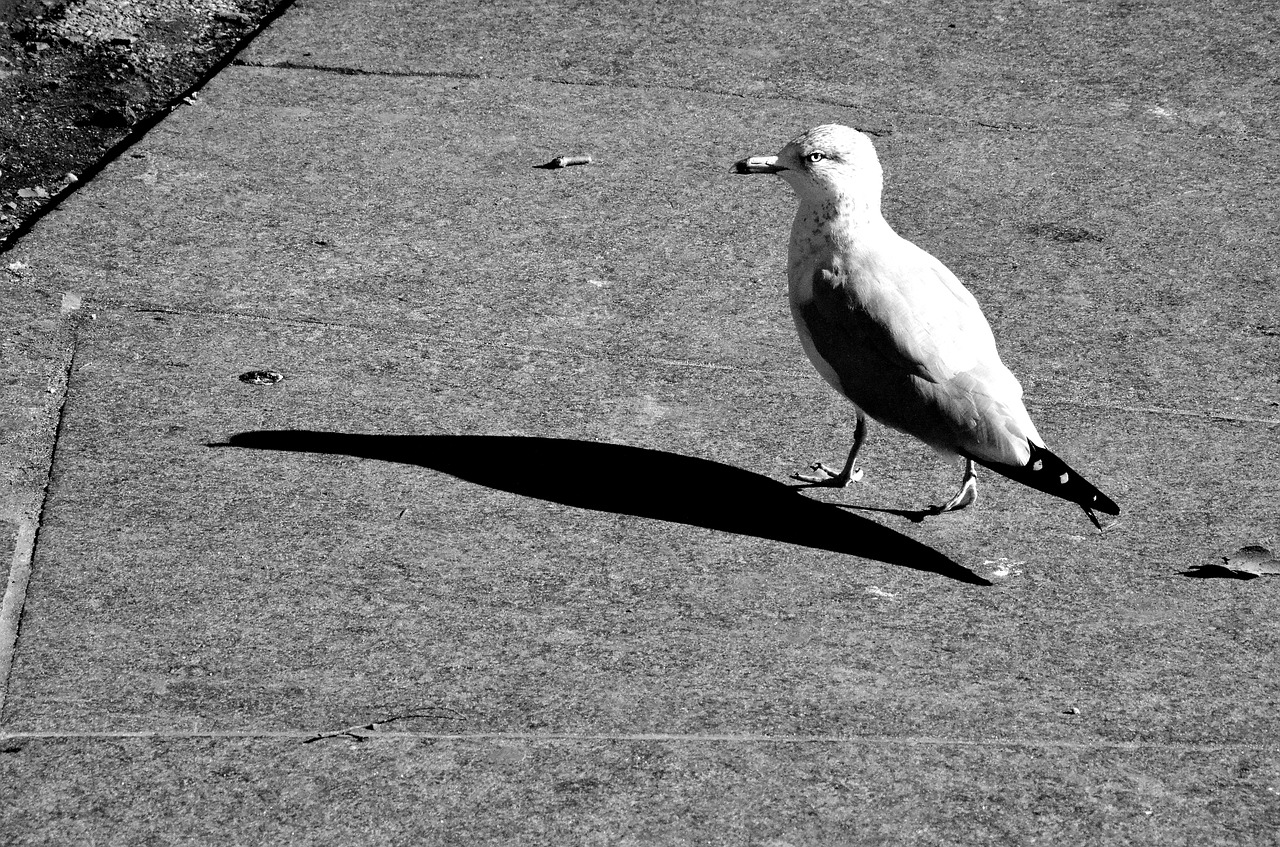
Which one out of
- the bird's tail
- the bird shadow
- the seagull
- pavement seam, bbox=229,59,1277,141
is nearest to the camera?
the bird's tail

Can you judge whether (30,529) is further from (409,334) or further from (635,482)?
(635,482)

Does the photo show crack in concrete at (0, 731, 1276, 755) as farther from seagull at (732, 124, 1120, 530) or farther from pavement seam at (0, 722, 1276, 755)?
seagull at (732, 124, 1120, 530)

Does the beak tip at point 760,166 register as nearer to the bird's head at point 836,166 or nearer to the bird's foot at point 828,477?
the bird's head at point 836,166

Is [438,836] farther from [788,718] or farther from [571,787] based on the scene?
[788,718]

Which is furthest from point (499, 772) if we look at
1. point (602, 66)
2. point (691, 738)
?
point (602, 66)

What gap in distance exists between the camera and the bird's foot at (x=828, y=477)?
166 inches

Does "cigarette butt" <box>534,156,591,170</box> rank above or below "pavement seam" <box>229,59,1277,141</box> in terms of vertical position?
below

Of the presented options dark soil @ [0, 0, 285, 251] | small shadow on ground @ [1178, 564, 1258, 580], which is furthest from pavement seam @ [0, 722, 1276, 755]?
dark soil @ [0, 0, 285, 251]

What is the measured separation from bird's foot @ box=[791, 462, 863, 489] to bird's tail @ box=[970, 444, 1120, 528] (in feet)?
1.66

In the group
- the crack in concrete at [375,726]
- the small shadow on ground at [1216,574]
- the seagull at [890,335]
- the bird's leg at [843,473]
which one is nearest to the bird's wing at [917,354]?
the seagull at [890,335]

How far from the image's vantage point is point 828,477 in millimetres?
4227

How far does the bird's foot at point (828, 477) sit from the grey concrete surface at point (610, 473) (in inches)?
2.2

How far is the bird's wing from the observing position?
12.9ft

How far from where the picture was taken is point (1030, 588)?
3.80 metres
